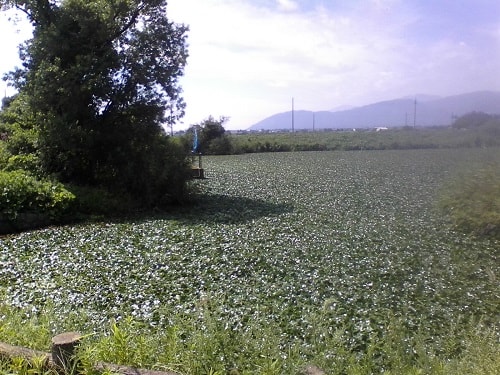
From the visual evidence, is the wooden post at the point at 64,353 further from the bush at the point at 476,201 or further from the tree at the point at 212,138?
the tree at the point at 212,138

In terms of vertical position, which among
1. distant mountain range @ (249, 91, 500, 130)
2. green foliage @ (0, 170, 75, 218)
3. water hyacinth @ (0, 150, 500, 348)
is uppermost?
distant mountain range @ (249, 91, 500, 130)

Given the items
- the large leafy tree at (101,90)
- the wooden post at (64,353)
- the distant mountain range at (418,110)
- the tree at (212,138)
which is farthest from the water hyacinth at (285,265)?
the tree at (212,138)

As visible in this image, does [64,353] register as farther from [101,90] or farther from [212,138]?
[212,138]

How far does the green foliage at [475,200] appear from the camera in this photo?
4.48m

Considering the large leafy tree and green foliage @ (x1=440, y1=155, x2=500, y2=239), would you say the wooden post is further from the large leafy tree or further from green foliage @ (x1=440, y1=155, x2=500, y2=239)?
the large leafy tree

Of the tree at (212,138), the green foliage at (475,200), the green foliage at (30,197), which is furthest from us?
the tree at (212,138)

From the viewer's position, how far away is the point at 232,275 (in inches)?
185

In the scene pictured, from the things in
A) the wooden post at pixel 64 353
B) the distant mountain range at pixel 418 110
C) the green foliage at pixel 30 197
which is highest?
the distant mountain range at pixel 418 110

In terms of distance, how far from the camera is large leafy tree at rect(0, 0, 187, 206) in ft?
28.8

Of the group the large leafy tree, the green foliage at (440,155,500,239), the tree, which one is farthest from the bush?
the tree

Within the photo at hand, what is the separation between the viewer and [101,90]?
8875mm

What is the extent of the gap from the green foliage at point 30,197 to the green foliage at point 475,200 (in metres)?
5.63

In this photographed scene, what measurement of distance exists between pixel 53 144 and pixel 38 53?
5.62ft

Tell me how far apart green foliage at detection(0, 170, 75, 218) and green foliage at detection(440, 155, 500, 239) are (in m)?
5.63
